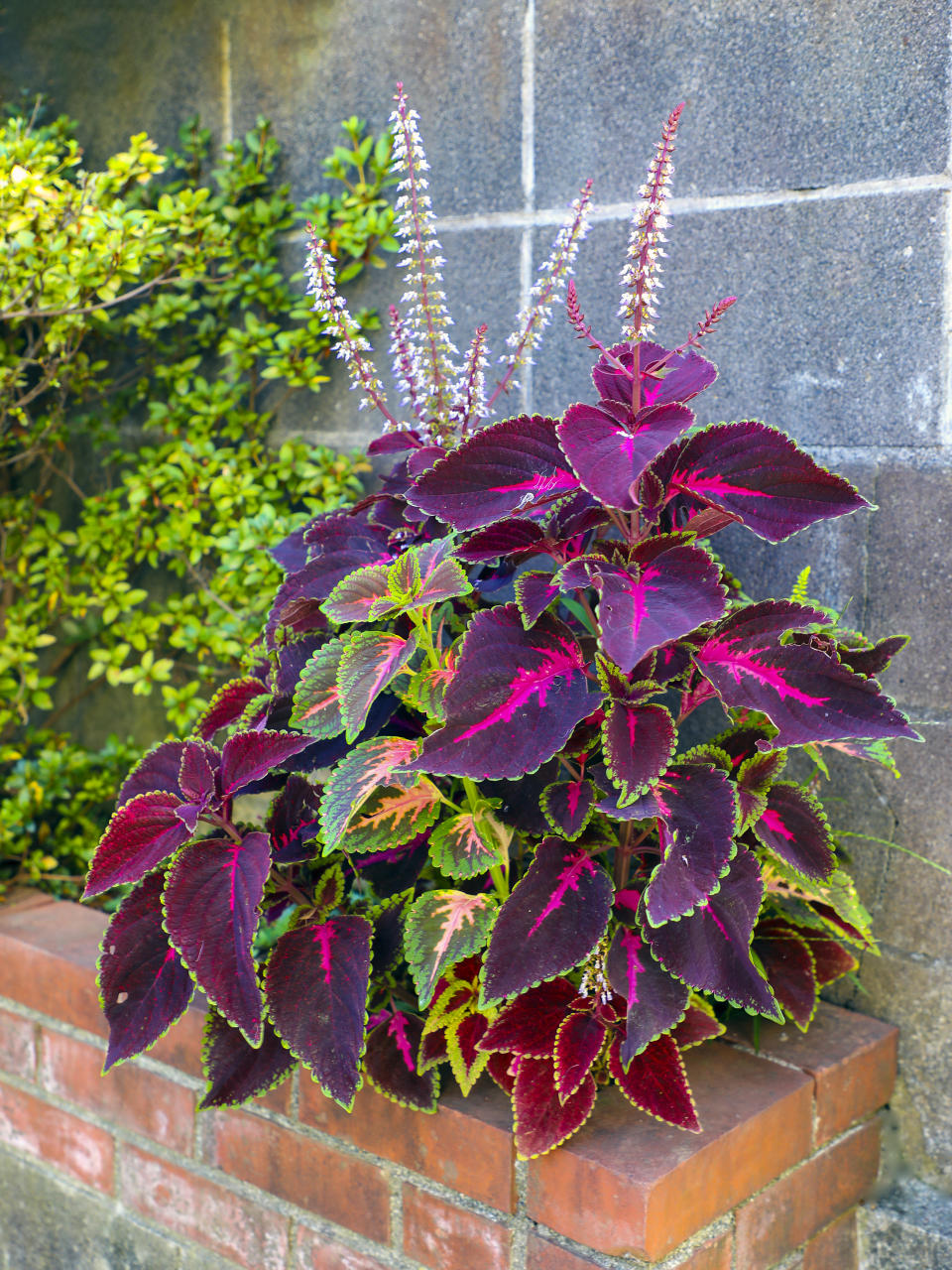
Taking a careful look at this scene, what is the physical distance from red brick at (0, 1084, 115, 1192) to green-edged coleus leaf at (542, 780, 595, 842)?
0.91m

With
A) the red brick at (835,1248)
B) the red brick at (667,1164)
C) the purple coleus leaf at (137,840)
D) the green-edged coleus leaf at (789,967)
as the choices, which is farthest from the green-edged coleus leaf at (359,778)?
the red brick at (835,1248)

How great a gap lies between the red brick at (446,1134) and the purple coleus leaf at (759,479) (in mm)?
685

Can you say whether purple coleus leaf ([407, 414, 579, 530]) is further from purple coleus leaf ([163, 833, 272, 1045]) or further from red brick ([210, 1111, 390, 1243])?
red brick ([210, 1111, 390, 1243])

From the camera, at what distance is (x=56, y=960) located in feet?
5.24

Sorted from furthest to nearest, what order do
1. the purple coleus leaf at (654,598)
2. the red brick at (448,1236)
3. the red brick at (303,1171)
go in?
the red brick at (303,1171) → the red brick at (448,1236) → the purple coleus leaf at (654,598)

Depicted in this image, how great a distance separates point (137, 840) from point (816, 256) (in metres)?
1.11

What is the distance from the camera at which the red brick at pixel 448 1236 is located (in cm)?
115

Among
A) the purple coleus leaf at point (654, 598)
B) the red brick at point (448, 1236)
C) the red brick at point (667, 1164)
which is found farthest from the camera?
the red brick at point (448, 1236)

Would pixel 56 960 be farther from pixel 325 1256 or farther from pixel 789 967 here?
pixel 789 967

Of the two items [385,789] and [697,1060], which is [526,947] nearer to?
[385,789]

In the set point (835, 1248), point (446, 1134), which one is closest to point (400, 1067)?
point (446, 1134)

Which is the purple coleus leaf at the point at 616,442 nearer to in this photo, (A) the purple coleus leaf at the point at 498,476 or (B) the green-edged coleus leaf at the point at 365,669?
(A) the purple coleus leaf at the point at 498,476

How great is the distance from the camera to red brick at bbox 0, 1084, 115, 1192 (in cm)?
156

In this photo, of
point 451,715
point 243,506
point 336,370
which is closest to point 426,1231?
point 451,715
